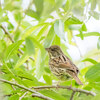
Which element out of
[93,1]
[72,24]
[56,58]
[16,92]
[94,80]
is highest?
[93,1]

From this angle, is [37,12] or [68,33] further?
[68,33]

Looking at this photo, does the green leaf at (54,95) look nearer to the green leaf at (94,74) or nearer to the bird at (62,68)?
the green leaf at (94,74)

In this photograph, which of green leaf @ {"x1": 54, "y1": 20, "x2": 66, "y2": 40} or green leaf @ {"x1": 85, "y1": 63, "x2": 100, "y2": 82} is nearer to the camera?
green leaf @ {"x1": 54, "y1": 20, "x2": 66, "y2": 40}

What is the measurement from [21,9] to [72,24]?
1097 millimetres

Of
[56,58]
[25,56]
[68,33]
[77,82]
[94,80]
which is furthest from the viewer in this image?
[56,58]

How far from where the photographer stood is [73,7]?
3.42 feet

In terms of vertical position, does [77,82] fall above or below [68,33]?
below

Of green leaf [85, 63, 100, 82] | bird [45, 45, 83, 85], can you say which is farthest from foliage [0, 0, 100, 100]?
bird [45, 45, 83, 85]

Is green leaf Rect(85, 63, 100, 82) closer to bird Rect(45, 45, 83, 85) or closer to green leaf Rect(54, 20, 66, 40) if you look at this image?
bird Rect(45, 45, 83, 85)

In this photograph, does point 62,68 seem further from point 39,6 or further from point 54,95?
point 39,6

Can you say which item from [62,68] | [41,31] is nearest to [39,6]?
[41,31]

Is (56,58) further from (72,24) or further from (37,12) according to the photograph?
(37,12)

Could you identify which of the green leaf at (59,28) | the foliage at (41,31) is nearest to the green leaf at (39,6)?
the foliage at (41,31)

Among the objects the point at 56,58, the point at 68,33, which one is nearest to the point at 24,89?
the point at 68,33
